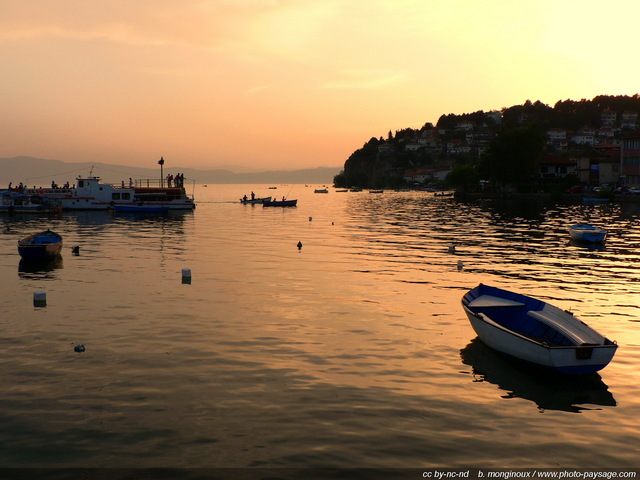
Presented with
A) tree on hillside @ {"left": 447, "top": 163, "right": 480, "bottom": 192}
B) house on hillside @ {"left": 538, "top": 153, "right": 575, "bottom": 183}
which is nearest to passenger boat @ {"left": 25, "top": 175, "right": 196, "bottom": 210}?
tree on hillside @ {"left": 447, "top": 163, "right": 480, "bottom": 192}

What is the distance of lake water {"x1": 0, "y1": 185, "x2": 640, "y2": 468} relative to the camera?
42.5ft

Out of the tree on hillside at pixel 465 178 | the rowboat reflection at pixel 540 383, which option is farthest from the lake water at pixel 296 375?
the tree on hillside at pixel 465 178

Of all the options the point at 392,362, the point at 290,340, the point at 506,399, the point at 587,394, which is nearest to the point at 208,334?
the point at 290,340

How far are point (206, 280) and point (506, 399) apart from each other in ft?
75.0

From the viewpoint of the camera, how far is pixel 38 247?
41.7 metres

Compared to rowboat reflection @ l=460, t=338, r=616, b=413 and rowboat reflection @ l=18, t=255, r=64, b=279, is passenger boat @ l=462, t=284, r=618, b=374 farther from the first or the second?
rowboat reflection @ l=18, t=255, r=64, b=279

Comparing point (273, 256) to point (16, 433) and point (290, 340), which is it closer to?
point (290, 340)

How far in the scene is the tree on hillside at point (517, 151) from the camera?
152 meters

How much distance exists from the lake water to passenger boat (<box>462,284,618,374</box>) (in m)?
0.73

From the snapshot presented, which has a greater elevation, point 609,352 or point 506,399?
point 609,352

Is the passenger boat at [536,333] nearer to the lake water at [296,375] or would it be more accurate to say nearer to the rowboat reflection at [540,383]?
the rowboat reflection at [540,383]

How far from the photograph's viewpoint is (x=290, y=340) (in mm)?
21812

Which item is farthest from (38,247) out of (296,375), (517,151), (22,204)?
(517,151)

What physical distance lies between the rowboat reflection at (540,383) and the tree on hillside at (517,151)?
470ft
